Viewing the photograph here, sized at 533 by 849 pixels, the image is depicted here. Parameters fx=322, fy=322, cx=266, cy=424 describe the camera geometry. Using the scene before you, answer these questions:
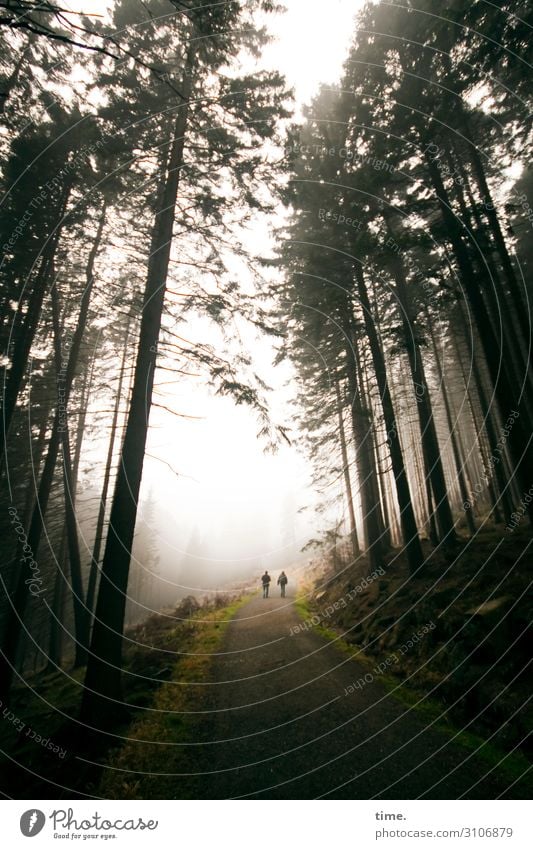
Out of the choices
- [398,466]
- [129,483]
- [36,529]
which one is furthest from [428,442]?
[36,529]

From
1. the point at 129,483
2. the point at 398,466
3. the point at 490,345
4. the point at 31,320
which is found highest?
the point at 31,320

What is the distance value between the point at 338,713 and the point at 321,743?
89 cm

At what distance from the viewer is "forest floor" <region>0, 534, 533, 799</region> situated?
4.04m

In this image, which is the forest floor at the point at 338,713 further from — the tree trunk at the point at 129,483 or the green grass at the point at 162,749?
the tree trunk at the point at 129,483

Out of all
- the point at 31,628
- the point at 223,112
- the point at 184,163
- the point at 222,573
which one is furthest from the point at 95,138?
the point at 222,573

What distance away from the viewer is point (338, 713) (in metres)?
5.41

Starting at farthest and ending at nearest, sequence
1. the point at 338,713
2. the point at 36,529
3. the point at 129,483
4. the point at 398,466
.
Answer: the point at 36,529
the point at 398,466
the point at 129,483
the point at 338,713

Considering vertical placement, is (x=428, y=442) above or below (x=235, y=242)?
below

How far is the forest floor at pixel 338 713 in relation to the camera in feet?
13.3

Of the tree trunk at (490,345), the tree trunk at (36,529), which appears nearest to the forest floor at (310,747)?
the tree trunk at (490,345)

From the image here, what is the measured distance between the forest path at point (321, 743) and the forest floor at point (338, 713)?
22 millimetres

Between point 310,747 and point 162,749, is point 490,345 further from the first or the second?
point 162,749

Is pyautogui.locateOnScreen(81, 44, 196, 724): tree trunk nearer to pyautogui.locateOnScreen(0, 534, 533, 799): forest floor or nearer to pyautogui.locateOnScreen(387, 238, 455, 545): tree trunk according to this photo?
pyautogui.locateOnScreen(0, 534, 533, 799): forest floor

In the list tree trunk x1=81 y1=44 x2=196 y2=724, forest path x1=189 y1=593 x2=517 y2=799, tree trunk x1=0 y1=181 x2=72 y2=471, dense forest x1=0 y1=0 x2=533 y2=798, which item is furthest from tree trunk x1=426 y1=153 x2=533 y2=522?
tree trunk x1=0 y1=181 x2=72 y2=471
